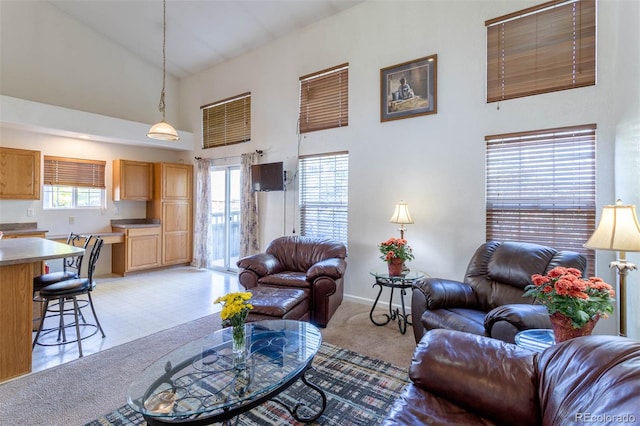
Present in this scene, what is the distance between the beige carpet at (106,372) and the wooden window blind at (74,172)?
402 centimetres

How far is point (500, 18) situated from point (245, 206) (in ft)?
14.9

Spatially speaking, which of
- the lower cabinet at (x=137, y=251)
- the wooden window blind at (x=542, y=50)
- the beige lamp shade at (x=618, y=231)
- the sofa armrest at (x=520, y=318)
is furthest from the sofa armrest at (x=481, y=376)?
the lower cabinet at (x=137, y=251)

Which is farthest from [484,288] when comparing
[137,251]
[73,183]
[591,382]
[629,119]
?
[73,183]

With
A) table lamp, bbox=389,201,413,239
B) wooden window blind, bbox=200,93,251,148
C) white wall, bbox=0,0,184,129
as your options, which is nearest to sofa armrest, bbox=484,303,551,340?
table lamp, bbox=389,201,413,239

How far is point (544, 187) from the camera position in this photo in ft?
10.5

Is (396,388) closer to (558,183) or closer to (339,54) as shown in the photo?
(558,183)

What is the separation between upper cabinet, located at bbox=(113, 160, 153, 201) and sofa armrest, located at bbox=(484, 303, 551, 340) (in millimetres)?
6396

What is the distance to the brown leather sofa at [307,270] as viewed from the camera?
138 inches

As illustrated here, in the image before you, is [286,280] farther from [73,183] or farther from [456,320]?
[73,183]

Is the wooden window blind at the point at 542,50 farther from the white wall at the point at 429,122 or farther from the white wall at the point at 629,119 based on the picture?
the white wall at the point at 629,119

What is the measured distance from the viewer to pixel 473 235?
3559 mm

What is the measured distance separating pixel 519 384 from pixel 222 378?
151 centimetres

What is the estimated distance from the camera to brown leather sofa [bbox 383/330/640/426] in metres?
1.03

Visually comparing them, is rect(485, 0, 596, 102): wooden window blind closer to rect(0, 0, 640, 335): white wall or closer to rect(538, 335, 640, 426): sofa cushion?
rect(0, 0, 640, 335): white wall
